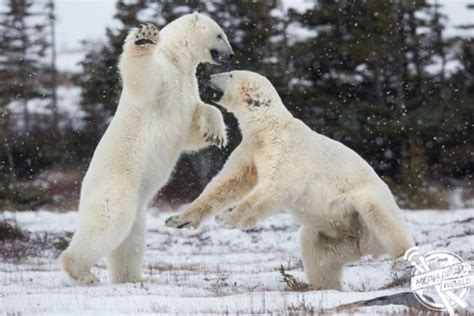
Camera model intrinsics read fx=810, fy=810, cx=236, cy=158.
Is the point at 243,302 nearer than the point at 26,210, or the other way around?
the point at 243,302

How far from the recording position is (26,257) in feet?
43.7

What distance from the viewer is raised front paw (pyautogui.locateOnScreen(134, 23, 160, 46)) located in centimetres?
746

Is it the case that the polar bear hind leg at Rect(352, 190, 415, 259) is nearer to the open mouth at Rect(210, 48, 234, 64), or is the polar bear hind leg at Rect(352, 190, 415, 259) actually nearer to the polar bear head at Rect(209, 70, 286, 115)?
the polar bear head at Rect(209, 70, 286, 115)

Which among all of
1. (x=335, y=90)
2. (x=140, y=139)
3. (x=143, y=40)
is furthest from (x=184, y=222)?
(x=335, y=90)

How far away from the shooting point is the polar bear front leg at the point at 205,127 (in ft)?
26.9

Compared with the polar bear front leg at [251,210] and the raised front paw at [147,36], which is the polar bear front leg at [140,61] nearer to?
the raised front paw at [147,36]

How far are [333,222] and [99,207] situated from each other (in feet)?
7.29

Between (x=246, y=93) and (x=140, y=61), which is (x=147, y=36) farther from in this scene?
(x=246, y=93)

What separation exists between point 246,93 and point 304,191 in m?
1.20

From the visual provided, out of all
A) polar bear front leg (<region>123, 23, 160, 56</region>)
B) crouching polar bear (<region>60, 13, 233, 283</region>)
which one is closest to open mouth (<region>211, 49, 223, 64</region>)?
crouching polar bear (<region>60, 13, 233, 283</region>)

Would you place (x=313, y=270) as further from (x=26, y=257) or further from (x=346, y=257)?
(x=26, y=257)

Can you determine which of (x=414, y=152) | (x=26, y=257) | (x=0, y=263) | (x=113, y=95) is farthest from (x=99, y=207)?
(x=113, y=95)

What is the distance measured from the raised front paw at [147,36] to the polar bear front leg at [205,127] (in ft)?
3.36

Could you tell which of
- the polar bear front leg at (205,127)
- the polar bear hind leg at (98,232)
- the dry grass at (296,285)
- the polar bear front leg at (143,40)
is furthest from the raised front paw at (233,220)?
the polar bear front leg at (143,40)
